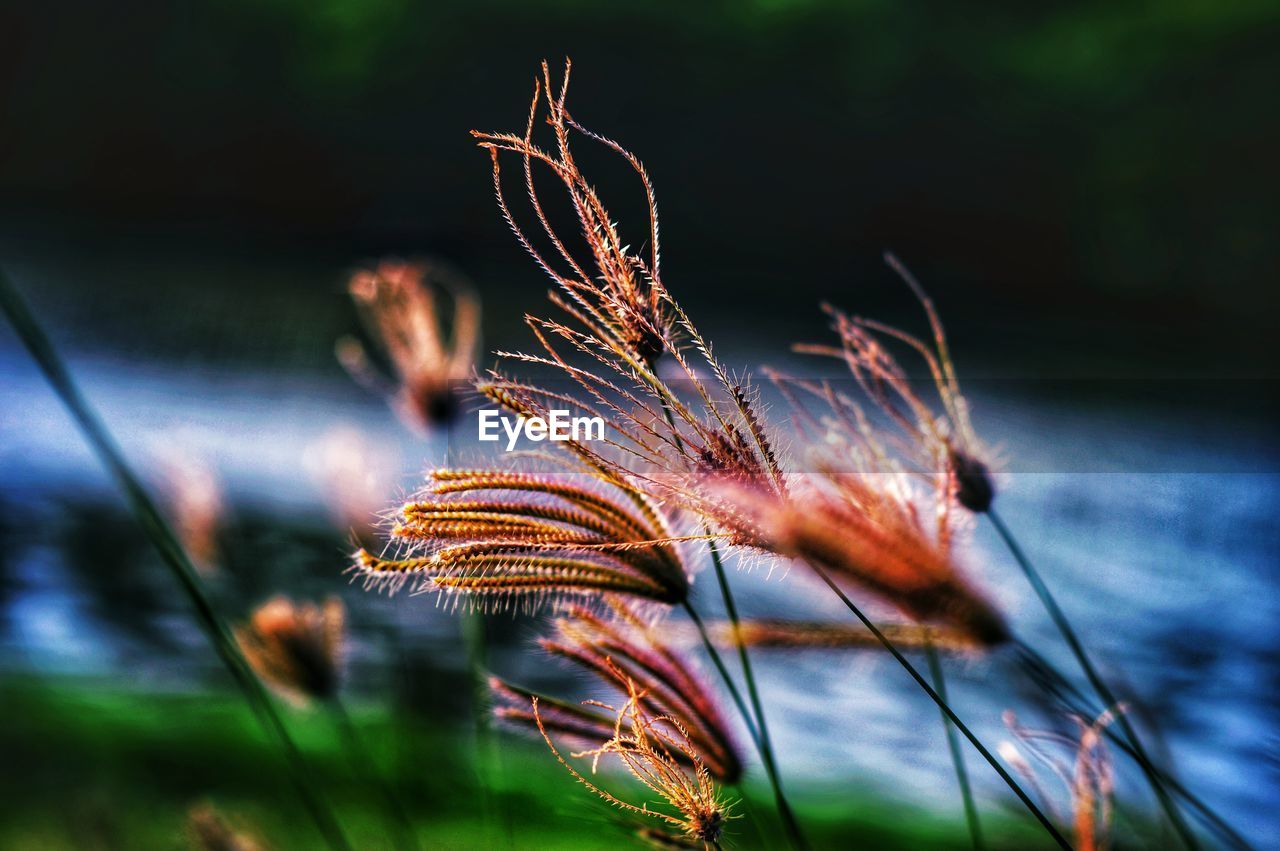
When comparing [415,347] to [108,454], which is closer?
[108,454]

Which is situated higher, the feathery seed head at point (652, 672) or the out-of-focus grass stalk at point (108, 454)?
the out-of-focus grass stalk at point (108, 454)

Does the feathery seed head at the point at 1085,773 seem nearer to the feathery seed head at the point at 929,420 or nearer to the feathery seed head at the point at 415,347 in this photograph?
the feathery seed head at the point at 929,420

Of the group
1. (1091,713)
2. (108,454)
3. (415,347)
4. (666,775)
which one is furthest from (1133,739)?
(415,347)

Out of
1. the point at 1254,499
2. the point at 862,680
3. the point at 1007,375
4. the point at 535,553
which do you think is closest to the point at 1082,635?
the point at 862,680

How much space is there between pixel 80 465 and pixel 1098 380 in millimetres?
1908

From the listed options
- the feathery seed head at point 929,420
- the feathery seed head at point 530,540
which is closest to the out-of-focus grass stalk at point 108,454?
the feathery seed head at point 530,540

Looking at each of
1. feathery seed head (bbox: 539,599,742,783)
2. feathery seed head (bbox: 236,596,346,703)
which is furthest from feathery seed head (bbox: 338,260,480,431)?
feathery seed head (bbox: 539,599,742,783)

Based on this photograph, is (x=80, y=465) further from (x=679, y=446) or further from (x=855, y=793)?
(x=679, y=446)

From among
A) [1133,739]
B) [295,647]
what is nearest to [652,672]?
[1133,739]

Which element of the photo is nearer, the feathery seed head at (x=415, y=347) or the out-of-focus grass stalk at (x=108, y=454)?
the out-of-focus grass stalk at (x=108, y=454)

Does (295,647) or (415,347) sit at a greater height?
(415,347)

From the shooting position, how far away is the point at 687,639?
0.28 meters

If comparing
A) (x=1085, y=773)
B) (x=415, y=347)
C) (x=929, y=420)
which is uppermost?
(x=415, y=347)

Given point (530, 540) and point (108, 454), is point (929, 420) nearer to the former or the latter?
point (530, 540)
